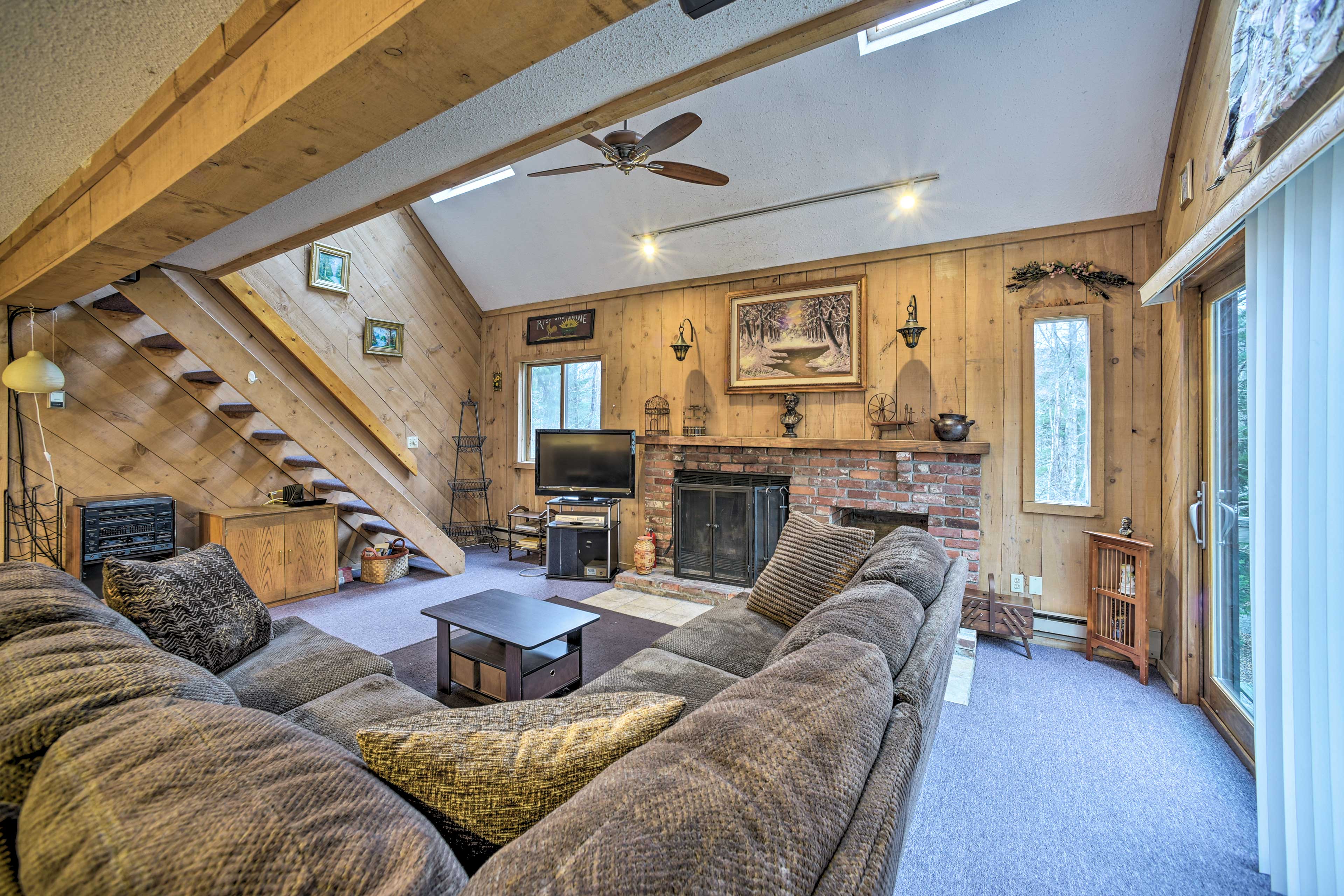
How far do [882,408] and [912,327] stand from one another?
618 millimetres

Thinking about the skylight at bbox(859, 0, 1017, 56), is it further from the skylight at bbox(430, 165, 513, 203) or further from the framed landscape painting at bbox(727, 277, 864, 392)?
the skylight at bbox(430, 165, 513, 203)

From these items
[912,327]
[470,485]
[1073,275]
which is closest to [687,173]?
[912,327]

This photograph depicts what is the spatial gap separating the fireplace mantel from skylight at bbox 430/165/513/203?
2457mm

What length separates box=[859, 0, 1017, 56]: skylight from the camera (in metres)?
2.61

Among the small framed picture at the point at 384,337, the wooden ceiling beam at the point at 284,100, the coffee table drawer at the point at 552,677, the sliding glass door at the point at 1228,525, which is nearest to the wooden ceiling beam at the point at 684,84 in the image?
the wooden ceiling beam at the point at 284,100

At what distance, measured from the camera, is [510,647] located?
229 centimetres

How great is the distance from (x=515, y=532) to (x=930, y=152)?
4.93m

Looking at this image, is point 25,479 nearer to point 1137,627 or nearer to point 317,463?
point 317,463

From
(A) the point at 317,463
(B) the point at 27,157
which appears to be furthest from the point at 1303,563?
(A) the point at 317,463

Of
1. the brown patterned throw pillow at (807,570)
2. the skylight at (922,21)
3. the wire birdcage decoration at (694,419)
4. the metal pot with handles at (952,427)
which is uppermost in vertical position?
the skylight at (922,21)

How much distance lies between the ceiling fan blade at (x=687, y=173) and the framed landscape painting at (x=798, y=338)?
60.1 inches

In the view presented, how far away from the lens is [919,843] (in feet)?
5.91

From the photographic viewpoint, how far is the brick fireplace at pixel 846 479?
3557 millimetres

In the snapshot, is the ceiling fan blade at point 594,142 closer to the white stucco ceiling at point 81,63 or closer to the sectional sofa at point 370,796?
the white stucco ceiling at point 81,63
